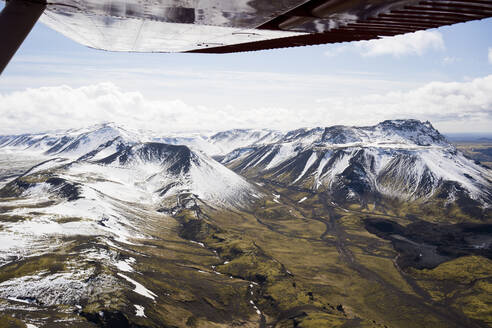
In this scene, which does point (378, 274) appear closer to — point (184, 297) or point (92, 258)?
point (184, 297)

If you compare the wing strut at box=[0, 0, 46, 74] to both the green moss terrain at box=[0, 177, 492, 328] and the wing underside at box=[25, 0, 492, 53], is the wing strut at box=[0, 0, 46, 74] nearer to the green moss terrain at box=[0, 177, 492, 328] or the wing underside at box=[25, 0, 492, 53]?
the wing underside at box=[25, 0, 492, 53]

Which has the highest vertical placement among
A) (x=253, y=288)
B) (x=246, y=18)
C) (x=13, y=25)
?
(x=246, y=18)

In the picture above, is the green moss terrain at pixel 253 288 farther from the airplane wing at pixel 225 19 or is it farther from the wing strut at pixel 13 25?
the wing strut at pixel 13 25

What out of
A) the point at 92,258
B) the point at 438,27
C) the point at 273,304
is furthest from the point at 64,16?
the point at 92,258

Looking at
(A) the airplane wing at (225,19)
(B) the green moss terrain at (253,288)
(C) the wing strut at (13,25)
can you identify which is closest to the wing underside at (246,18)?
(A) the airplane wing at (225,19)

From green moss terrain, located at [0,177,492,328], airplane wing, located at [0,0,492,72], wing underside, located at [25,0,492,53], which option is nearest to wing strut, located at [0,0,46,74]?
airplane wing, located at [0,0,492,72]

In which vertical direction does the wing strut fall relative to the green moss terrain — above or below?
above

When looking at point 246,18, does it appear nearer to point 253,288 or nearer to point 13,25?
point 13,25

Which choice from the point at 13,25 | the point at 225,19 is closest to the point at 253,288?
the point at 225,19
